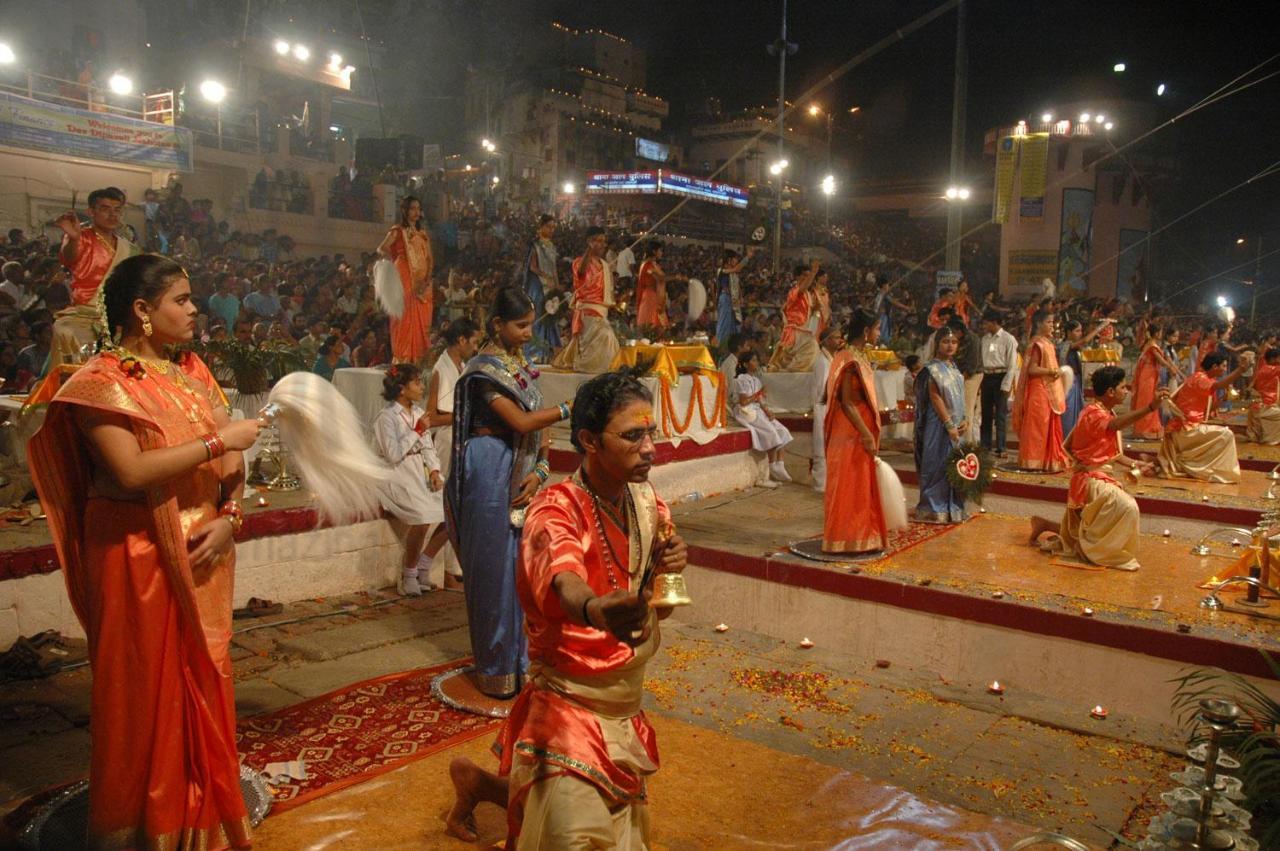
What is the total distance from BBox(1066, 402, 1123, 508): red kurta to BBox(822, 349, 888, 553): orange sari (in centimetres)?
158

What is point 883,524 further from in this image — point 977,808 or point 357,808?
point 357,808

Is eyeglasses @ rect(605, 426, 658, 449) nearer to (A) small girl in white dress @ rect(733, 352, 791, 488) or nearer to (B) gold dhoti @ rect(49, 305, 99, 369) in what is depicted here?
(B) gold dhoti @ rect(49, 305, 99, 369)

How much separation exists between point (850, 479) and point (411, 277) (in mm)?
4796

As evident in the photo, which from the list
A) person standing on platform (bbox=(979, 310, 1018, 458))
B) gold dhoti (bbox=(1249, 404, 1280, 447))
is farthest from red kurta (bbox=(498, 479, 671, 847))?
gold dhoti (bbox=(1249, 404, 1280, 447))

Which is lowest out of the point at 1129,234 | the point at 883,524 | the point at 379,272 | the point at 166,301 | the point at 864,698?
the point at 864,698

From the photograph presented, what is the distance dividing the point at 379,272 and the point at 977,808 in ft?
23.6

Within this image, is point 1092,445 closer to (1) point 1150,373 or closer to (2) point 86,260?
(1) point 1150,373

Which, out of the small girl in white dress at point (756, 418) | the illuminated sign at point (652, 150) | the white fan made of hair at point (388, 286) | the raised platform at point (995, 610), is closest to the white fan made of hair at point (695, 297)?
the small girl in white dress at point (756, 418)

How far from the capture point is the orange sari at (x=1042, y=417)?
34.0 ft

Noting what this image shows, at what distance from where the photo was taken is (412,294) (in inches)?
354

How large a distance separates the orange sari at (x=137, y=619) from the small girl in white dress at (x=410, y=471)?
11.5ft

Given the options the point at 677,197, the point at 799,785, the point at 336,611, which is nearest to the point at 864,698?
Result: the point at 799,785

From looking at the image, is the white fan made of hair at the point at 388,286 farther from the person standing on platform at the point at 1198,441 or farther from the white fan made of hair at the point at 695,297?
the person standing on platform at the point at 1198,441

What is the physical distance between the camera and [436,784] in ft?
12.0
